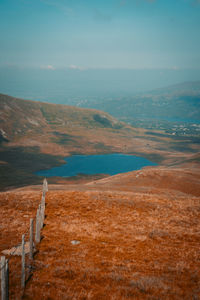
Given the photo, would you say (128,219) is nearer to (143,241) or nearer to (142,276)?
(143,241)

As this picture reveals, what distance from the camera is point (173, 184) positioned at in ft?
235

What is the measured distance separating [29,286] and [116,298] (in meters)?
6.17

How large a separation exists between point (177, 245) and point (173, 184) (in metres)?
53.5

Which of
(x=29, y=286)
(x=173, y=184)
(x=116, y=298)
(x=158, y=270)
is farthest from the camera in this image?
(x=173, y=184)

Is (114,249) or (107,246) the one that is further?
(107,246)

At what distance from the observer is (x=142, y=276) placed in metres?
15.3

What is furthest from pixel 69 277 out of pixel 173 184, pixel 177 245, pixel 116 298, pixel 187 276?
pixel 173 184

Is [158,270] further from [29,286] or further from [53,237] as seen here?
[53,237]

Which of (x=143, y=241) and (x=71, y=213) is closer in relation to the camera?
(x=143, y=241)

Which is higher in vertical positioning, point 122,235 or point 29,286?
point 29,286

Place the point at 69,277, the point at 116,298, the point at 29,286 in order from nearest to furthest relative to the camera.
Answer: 1. the point at 116,298
2. the point at 29,286
3. the point at 69,277

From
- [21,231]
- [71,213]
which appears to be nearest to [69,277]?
[21,231]

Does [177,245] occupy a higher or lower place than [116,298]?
lower

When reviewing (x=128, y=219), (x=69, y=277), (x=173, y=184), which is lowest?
(x=173, y=184)
